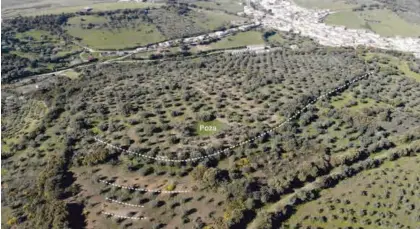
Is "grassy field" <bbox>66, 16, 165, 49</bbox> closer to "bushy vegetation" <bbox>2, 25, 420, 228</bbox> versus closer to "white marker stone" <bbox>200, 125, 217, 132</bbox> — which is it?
"bushy vegetation" <bbox>2, 25, 420, 228</bbox>

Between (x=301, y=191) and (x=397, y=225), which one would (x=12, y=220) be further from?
(x=397, y=225)

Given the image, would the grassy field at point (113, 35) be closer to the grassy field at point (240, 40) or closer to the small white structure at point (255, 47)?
the grassy field at point (240, 40)

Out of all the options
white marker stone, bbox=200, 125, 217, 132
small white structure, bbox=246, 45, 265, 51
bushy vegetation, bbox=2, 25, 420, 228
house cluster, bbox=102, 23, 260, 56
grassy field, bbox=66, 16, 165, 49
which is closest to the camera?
bushy vegetation, bbox=2, 25, 420, 228

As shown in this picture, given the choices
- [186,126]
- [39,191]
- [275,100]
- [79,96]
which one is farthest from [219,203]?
[79,96]

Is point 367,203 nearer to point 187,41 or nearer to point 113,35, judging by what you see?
point 187,41

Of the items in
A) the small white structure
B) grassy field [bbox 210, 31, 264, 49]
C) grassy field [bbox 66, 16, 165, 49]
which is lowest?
the small white structure

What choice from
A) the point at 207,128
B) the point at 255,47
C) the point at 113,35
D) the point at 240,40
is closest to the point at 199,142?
the point at 207,128


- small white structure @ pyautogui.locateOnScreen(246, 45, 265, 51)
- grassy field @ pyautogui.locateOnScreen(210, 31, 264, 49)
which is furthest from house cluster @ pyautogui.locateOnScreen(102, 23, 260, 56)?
small white structure @ pyautogui.locateOnScreen(246, 45, 265, 51)
